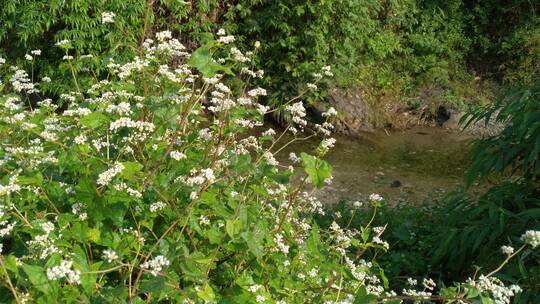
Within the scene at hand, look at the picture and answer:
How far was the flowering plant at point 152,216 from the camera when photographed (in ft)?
5.26

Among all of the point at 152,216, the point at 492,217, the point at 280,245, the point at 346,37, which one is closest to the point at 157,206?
the point at 152,216

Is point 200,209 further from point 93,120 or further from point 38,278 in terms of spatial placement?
point 38,278

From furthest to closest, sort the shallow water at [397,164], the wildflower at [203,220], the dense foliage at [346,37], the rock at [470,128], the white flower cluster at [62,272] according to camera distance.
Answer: the rock at [470,128], the dense foliage at [346,37], the shallow water at [397,164], the wildflower at [203,220], the white flower cluster at [62,272]

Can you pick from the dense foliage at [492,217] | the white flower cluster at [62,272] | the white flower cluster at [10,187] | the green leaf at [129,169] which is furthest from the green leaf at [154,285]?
the dense foliage at [492,217]

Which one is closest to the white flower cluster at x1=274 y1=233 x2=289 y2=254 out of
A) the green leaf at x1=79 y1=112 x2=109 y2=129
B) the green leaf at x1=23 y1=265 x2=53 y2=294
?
the green leaf at x1=79 y1=112 x2=109 y2=129

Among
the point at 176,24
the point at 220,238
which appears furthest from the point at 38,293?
the point at 176,24

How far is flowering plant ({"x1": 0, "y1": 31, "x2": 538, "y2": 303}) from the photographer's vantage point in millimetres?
1604

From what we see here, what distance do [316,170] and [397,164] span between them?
5.24 m

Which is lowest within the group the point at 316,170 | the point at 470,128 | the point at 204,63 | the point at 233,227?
the point at 470,128

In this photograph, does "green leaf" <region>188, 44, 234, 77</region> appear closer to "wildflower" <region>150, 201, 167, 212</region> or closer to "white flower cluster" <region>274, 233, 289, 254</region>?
"wildflower" <region>150, 201, 167, 212</region>

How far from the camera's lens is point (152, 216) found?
1880 mm

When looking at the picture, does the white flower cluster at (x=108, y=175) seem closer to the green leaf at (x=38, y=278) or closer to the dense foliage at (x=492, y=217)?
the green leaf at (x=38, y=278)

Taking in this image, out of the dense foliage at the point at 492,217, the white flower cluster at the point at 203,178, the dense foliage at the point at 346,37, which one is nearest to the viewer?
the white flower cluster at the point at 203,178

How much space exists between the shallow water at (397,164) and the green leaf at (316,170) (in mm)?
3714
